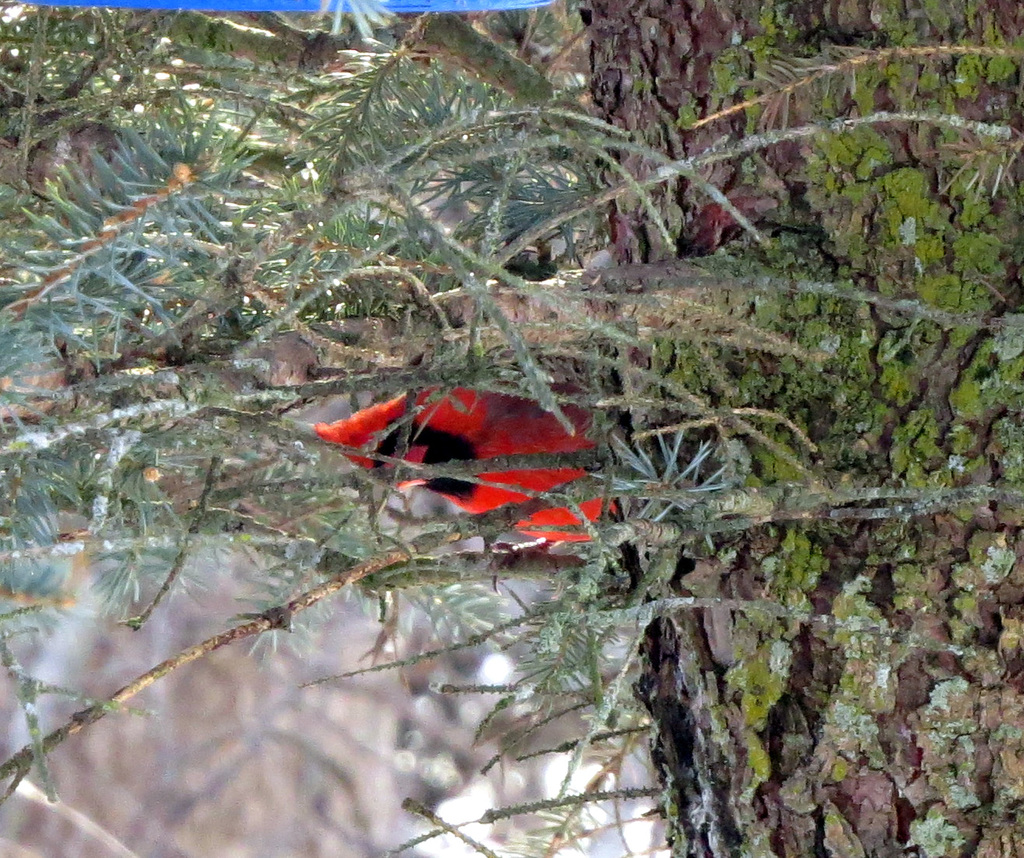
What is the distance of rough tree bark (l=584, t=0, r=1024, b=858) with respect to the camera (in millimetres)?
827

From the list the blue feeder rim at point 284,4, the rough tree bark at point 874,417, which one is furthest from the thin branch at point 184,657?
the blue feeder rim at point 284,4

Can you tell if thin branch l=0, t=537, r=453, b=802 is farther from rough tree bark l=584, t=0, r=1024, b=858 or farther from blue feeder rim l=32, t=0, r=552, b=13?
blue feeder rim l=32, t=0, r=552, b=13

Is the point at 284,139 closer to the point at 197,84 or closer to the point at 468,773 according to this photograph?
the point at 197,84

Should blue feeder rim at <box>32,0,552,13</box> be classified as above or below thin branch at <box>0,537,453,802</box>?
above

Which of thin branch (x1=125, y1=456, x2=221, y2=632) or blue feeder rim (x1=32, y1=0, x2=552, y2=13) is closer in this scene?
blue feeder rim (x1=32, y1=0, x2=552, y2=13)

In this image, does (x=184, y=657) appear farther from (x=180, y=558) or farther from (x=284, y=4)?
(x=284, y=4)

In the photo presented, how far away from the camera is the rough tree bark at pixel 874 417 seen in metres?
0.83

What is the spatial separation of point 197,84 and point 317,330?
1.83ft

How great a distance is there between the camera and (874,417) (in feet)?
2.81

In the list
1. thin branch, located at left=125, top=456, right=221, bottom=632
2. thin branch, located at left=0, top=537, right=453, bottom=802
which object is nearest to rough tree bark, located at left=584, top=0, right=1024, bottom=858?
thin branch, located at left=0, top=537, right=453, bottom=802

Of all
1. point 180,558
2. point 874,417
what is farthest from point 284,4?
point 874,417

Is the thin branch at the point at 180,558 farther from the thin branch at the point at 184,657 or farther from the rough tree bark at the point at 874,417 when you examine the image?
the rough tree bark at the point at 874,417

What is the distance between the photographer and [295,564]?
107cm

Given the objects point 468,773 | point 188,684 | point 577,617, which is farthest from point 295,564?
point 188,684
